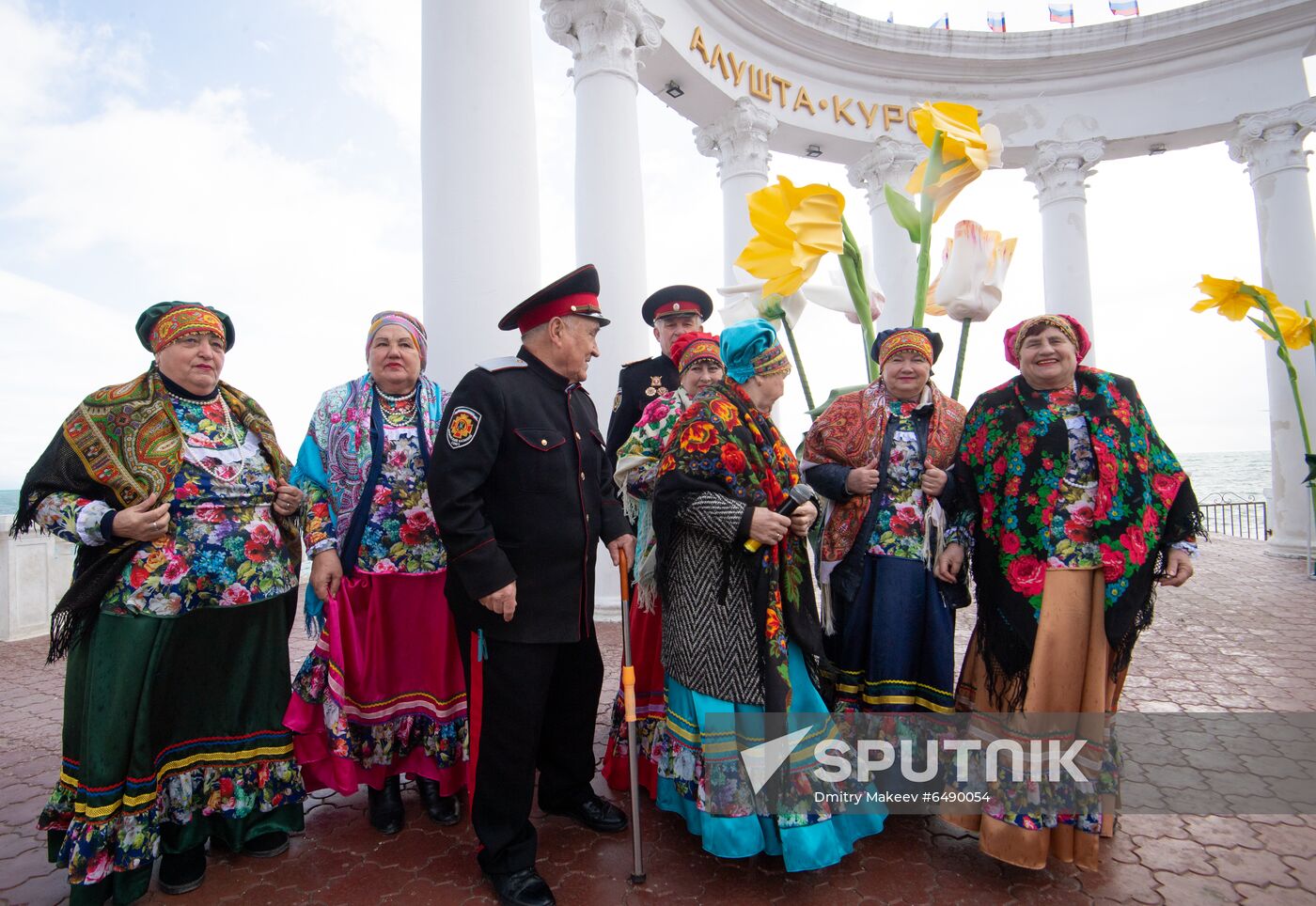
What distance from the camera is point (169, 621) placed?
2.46 metres

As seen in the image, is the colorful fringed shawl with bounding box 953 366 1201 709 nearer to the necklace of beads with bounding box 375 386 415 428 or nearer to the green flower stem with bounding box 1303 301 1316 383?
the necklace of beads with bounding box 375 386 415 428

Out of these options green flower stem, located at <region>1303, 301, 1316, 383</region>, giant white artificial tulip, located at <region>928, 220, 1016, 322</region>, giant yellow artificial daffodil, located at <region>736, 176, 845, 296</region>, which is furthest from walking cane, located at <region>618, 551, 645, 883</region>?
green flower stem, located at <region>1303, 301, 1316, 383</region>

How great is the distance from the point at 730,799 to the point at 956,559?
51.1 inches

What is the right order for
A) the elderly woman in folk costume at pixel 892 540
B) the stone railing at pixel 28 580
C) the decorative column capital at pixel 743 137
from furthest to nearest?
1. the decorative column capital at pixel 743 137
2. the stone railing at pixel 28 580
3. the elderly woman in folk costume at pixel 892 540

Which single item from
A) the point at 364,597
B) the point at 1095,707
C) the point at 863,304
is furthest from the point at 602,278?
the point at 1095,707

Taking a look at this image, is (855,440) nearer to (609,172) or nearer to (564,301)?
(564,301)

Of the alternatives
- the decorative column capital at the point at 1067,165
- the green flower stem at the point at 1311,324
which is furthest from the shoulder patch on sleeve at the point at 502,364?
the decorative column capital at the point at 1067,165

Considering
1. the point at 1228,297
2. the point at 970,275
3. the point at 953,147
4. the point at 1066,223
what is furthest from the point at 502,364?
the point at 1066,223

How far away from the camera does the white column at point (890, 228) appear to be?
988cm

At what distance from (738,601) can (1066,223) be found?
10.9 m

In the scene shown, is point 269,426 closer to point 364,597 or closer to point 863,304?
point 364,597

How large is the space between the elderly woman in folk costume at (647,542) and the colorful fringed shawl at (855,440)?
0.58 meters

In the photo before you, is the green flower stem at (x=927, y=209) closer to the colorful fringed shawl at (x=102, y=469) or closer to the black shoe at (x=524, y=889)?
the black shoe at (x=524, y=889)

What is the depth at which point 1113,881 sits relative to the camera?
8.00 feet
